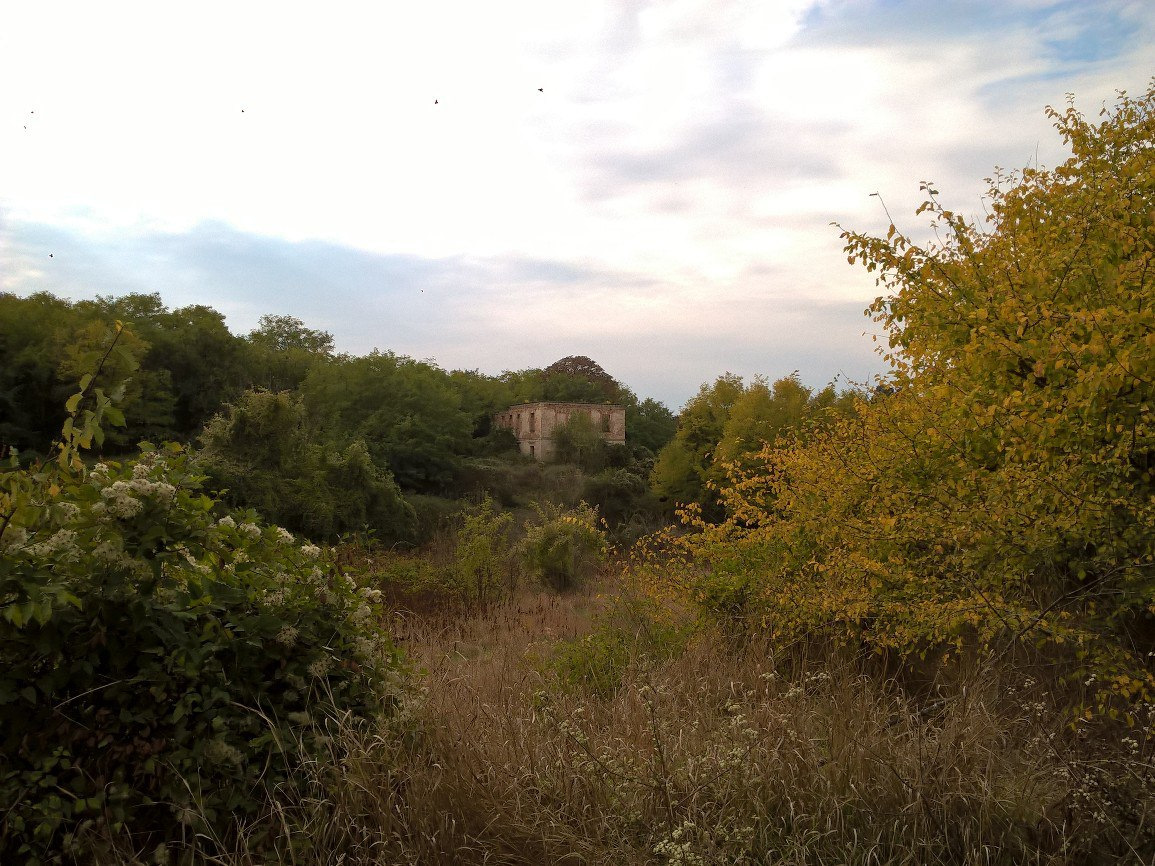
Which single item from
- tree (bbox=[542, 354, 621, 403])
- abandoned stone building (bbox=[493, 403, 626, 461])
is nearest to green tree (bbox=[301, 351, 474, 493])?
abandoned stone building (bbox=[493, 403, 626, 461])

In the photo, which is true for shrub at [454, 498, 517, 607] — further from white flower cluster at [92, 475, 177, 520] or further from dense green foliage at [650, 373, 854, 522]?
white flower cluster at [92, 475, 177, 520]

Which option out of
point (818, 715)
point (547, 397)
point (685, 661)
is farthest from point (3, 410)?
point (547, 397)

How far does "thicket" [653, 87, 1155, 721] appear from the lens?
169 inches

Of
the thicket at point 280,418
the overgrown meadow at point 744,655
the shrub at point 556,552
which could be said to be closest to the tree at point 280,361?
the thicket at point 280,418

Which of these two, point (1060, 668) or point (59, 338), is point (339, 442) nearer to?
point (59, 338)

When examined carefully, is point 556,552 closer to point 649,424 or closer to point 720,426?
point 720,426

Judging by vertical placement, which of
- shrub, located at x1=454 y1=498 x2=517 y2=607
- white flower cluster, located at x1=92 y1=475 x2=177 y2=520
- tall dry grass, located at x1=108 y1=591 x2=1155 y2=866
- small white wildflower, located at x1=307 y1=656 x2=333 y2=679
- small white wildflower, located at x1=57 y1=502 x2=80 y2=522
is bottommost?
shrub, located at x1=454 y1=498 x2=517 y2=607

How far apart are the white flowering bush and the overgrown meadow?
13mm

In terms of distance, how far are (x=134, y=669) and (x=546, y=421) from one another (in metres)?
35.3

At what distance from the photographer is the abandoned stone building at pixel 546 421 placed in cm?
3778

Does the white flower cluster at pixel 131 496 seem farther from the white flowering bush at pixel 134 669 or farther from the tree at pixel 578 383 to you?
the tree at pixel 578 383

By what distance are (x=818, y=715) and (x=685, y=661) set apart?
65.6 inches

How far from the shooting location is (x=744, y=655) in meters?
5.67

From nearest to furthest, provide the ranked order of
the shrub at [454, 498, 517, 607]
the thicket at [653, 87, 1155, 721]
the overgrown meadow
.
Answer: the overgrown meadow < the thicket at [653, 87, 1155, 721] < the shrub at [454, 498, 517, 607]
